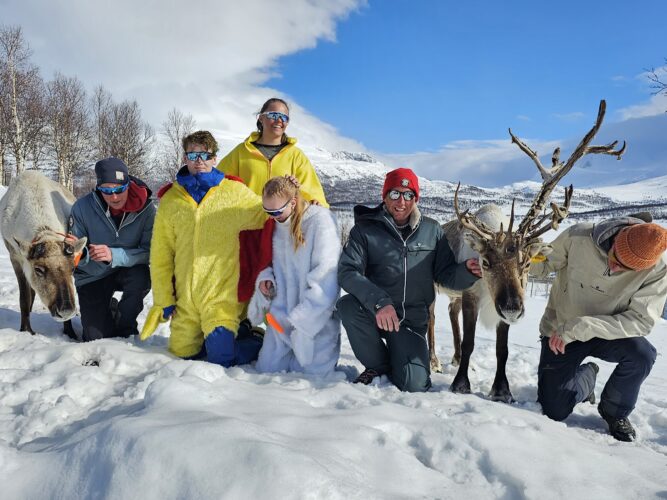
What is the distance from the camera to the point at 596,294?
3191mm

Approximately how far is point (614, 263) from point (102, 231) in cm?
439

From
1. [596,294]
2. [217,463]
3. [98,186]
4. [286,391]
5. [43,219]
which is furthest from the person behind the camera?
[43,219]

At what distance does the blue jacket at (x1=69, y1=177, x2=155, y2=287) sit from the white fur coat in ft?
4.89

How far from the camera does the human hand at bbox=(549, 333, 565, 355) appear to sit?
3.15 meters

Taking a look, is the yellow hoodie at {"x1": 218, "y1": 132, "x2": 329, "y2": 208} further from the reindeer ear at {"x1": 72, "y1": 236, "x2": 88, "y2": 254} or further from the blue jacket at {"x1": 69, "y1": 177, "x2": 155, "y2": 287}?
the reindeer ear at {"x1": 72, "y1": 236, "x2": 88, "y2": 254}

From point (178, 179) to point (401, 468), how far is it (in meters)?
2.95

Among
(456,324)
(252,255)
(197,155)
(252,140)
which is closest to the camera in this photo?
(197,155)

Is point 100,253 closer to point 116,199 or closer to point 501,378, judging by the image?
point 116,199

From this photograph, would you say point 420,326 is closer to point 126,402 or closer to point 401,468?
point 401,468

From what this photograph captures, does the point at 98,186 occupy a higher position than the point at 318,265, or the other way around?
the point at 98,186

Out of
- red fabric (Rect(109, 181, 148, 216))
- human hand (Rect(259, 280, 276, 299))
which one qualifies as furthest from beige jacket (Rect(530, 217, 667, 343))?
red fabric (Rect(109, 181, 148, 216))

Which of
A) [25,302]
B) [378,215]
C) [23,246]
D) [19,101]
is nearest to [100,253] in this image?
[23,246]

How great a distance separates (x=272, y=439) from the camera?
6.00 feet

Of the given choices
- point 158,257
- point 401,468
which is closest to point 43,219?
point 158,257
